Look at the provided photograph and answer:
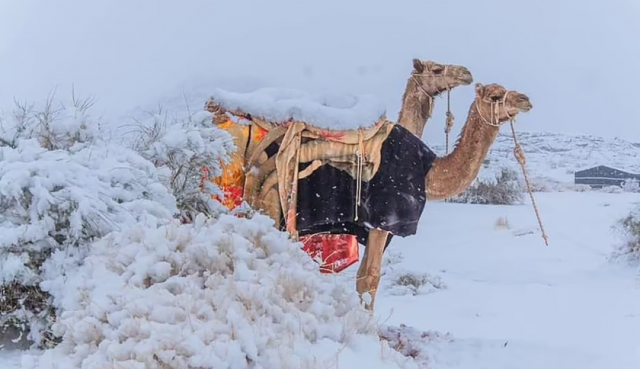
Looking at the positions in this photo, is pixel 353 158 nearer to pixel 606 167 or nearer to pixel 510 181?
pixel 510 181

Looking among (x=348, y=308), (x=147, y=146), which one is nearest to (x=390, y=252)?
(x=147, y=146)

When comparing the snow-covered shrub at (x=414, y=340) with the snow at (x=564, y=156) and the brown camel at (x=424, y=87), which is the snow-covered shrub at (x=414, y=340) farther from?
the snow at (x=564, y=156)

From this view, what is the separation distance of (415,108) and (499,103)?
1318 mm

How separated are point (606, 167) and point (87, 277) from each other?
17243mm

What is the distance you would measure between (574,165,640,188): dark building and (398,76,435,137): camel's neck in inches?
471

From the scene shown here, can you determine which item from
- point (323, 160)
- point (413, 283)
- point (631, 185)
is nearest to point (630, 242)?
point (413, 283)

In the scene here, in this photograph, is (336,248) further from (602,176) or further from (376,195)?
(602,176)

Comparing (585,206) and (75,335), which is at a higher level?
(75,335)

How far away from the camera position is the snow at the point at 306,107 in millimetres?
3873

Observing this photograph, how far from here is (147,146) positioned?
11.6 ft

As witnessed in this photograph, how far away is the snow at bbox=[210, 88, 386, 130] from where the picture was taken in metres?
3.87

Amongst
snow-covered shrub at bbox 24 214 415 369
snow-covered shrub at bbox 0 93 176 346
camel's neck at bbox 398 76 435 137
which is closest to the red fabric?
camel's neck at bbox 398 76 435 137

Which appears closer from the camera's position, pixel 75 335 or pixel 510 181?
pixel 75 335

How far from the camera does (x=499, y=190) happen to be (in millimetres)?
14102
